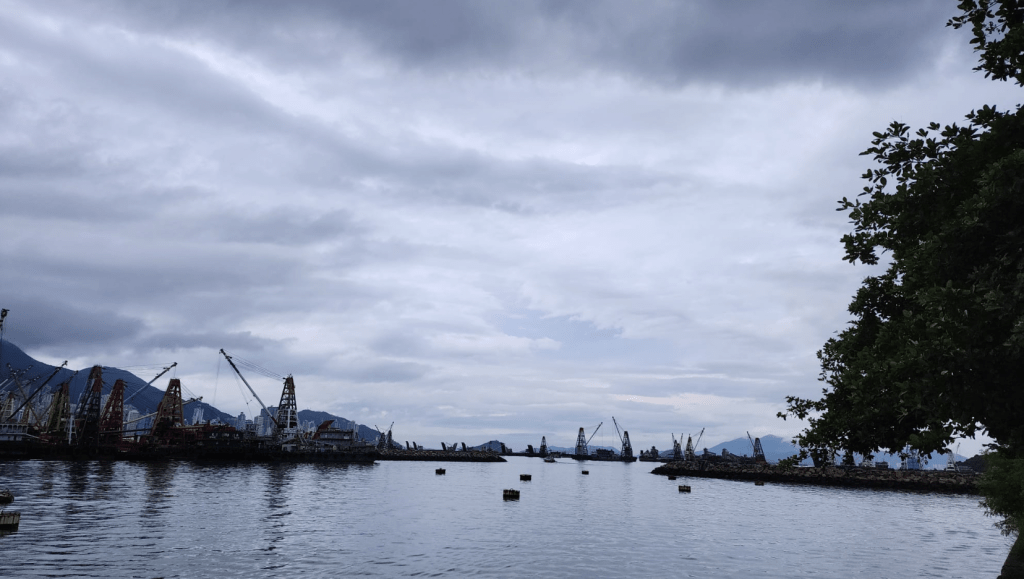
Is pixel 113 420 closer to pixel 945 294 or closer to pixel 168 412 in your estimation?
pixel 168 412

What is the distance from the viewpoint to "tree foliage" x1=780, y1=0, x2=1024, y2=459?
14367 millimetres

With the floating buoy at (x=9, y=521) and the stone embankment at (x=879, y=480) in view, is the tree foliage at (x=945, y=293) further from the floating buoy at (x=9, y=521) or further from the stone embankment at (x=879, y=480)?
the stone embankment at (x=879, y=480)

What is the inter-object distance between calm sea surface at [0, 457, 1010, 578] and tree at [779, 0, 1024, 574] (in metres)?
21.1

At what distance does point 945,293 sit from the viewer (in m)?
14.5

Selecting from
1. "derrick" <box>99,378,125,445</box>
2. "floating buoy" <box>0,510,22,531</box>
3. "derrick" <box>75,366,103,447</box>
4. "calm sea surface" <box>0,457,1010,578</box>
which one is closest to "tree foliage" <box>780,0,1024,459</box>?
"calm sea surface" <box>0,457,1010,578</box>

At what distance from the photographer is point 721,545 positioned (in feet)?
169

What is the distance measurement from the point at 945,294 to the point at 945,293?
37 mm

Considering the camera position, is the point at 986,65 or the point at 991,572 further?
the point at 991,572

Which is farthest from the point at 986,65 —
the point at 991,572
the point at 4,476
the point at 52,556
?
the point at 4,476

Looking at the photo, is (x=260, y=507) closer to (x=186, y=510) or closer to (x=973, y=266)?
(x=186, y=510)

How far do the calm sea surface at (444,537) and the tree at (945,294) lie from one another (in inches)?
832

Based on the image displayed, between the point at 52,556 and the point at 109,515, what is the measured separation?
21.2m

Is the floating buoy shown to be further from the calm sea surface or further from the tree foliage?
the tree foliage

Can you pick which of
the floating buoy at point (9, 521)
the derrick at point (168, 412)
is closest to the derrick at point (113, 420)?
the derrick at point (168, 412)
